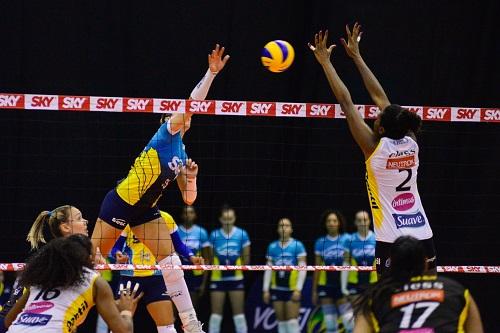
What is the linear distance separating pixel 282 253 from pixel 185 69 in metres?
2.29

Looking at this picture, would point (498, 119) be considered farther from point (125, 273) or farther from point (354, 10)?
point (125, 273)

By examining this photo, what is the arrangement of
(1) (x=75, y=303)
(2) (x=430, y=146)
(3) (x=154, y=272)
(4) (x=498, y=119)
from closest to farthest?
(1) (x=75, y=303), (4) (x=498, y=119), (3) (x=154, y=272), (2) (x=430, y=146)

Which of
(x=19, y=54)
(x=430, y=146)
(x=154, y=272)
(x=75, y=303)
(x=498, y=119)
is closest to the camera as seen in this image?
(x=75, y=303)

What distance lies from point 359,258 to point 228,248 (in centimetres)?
159

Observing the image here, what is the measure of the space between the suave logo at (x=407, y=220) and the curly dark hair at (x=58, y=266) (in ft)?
7.38

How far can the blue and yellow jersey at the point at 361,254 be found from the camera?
1135cm

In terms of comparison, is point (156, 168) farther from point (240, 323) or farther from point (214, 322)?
point (240, 323)

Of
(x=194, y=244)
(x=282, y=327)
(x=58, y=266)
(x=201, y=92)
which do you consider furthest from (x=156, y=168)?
(x=282, y=327)

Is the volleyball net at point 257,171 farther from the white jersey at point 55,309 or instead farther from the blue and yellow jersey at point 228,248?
the white jersey at point 55,309

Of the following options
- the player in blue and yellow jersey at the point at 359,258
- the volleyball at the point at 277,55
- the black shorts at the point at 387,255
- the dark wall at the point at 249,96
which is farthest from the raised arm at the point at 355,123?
the player in blue and yellow jersey at the point at 359,258

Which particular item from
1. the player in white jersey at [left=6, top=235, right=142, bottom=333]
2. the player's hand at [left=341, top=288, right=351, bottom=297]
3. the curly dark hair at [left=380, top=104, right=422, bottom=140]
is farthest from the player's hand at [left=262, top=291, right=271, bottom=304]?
the player in white jersey at [left=6, top=235, right=142, bottom=333]

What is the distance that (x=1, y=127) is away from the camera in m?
10.2

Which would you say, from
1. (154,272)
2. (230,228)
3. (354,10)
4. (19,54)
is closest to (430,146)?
(354,10)

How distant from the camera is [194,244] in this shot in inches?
443
